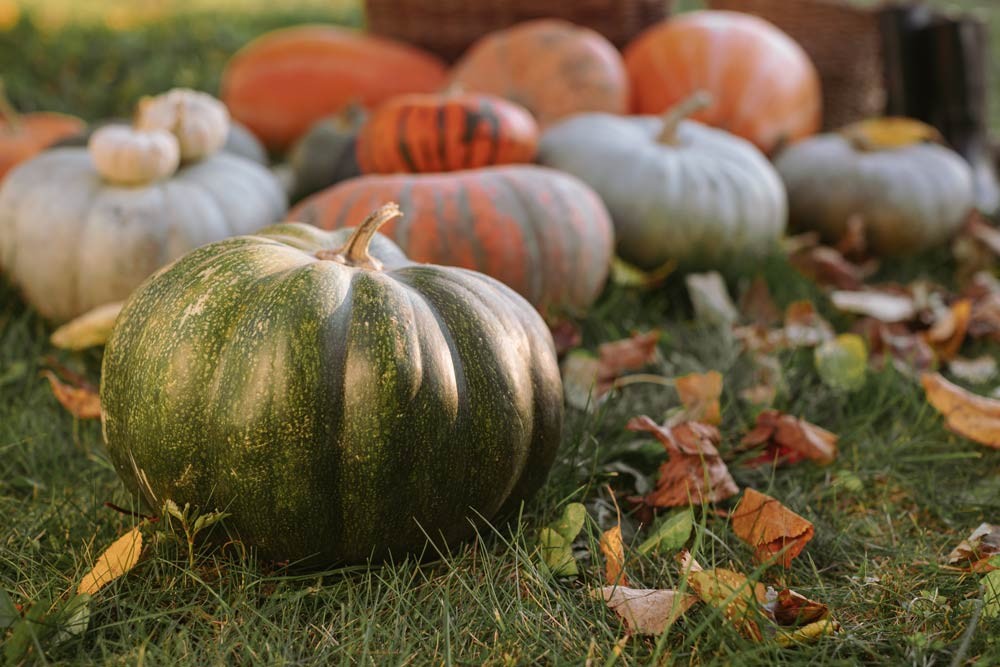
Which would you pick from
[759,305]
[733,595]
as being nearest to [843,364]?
[759,305]

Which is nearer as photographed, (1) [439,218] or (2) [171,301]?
(2) [171,301]

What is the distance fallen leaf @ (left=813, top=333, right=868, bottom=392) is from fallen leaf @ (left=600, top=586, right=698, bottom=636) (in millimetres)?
1001

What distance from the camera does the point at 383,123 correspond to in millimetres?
2910

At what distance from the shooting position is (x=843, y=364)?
2.34m

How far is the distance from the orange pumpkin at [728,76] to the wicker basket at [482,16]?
35 centimetres

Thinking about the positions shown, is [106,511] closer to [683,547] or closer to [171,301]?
[171,301]

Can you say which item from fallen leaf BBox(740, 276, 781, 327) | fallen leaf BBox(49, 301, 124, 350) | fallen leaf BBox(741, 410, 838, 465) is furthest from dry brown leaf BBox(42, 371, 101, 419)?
fallen leaf BBox(740, 276, 781, 327)

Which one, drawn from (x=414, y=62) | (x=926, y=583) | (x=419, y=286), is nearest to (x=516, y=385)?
(x=419, y=286)

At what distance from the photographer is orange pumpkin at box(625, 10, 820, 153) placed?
4.23m

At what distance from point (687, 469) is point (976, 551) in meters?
0.51

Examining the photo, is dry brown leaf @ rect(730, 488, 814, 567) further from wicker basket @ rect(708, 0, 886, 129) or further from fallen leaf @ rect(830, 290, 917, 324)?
wicker basket @ rect(708, 0, 886, 129)

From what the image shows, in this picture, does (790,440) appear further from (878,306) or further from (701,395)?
(878,306)

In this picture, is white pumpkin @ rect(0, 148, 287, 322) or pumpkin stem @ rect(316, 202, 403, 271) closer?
pumpkin stem @ rect(316, 202, 403, 271)

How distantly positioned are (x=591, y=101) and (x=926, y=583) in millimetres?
2753
